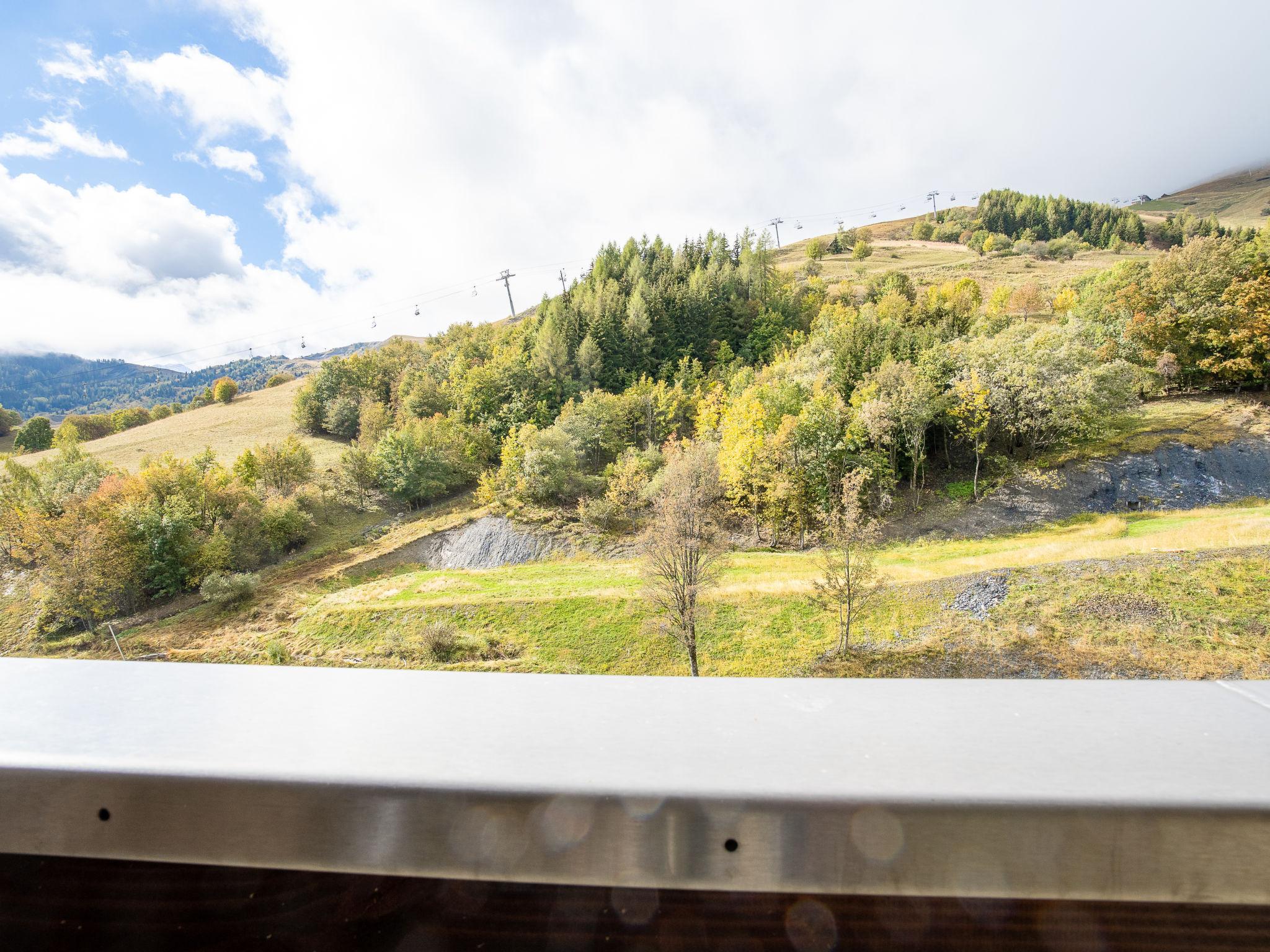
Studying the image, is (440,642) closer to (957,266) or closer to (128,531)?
(128,531)

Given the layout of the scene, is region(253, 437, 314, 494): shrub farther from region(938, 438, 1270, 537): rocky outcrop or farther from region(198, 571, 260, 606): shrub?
region(938, 438, 1270, 537): rocky outcrop

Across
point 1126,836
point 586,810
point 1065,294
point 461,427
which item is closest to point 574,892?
point 586,810

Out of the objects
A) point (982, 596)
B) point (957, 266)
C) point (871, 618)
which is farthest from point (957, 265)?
point (871, 618)

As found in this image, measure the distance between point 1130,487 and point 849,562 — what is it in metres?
12.4

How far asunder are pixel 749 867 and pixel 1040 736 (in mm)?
314

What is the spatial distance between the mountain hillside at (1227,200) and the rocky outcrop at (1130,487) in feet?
286

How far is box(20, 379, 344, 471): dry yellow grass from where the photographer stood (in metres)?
33.2

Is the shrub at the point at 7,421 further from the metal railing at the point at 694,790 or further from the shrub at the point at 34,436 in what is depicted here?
the metal railing at the point at 694,790

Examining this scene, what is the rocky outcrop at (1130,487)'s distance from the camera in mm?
15078

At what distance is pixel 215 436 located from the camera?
37125 millimetres

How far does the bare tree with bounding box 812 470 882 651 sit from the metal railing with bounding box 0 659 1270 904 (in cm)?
976

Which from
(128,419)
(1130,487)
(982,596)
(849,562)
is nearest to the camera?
(849,562)

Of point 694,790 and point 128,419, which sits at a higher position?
point 128,419

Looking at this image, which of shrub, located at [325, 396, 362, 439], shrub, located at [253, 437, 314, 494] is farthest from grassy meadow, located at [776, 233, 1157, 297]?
shrub, located at [253, 437, 314, 494]
